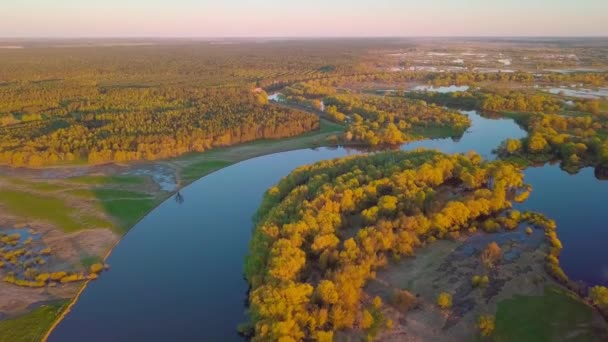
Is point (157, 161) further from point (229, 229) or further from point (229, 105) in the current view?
point (229, 105)

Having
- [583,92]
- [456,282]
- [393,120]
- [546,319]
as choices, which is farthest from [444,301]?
[583,92]

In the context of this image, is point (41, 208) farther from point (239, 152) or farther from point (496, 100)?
point (496, 100)

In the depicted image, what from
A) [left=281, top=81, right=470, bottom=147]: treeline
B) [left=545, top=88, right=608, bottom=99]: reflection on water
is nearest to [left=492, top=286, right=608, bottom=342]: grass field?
[left=281, top=81, right=470, bottom=147]: treeline

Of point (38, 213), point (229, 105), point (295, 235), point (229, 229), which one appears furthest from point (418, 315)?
point (229, 105)

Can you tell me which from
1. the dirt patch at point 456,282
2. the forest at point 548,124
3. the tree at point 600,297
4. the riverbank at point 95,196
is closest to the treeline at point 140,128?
the riverbank at point 95,196

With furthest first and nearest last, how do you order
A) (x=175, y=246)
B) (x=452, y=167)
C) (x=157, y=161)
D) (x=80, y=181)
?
(x=157, y=161), (x=80, y=181), (x=452, y=167), (x=175, y=246)

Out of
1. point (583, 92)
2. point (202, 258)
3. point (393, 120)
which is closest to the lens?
point (202, 258)

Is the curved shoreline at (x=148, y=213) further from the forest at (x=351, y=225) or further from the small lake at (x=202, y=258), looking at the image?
the forest at (x=351, y=225)
